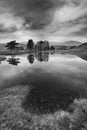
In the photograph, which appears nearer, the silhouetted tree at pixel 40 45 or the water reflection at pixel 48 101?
the water reflection at pixel 48 101

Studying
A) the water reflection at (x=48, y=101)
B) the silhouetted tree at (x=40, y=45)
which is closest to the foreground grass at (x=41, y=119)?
the water reflection at (x=48, y=101)

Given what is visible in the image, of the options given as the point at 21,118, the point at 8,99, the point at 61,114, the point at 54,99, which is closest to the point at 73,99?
the point at 54,99

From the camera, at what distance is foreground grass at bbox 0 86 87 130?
620 cm

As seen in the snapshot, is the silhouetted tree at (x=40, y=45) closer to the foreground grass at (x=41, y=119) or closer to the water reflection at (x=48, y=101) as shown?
the water reflection at (x=48, y=101)

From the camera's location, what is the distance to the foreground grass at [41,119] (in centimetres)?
620

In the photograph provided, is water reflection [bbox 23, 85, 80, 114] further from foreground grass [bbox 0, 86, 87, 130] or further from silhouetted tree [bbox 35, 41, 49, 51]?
silhouetted tree [bbox 35, 41, 49, 51]

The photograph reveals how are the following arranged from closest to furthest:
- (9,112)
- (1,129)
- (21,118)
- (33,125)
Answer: (1,129), (33,125), (21,118), (9,112)

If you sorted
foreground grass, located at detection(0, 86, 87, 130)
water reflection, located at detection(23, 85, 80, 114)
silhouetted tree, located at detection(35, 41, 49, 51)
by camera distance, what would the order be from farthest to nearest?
silhouetted tree, located at detection(35, 41, 49, 51) < water reflection, located at detection(23, 85, 80, 114) < foreground grass, located at detection(0, 86, 87, 130)

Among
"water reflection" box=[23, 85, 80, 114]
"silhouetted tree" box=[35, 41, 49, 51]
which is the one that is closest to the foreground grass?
"water reflection" box=[23, 85, 80, 114]

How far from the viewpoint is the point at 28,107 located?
8.30 metres

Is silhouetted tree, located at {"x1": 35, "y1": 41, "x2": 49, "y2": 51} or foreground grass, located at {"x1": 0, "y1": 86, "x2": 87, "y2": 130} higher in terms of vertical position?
silhouetted tree, located at {"x1": 35, "y1": 41, "x2": 49, "y2": 51}

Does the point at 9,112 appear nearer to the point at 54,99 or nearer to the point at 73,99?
the point at 54,99

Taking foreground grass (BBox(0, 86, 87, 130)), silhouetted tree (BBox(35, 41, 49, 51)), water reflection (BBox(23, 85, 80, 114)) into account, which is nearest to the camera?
foreground grass (BBox(0, 86, 87, 130))

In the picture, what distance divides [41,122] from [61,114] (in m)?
1.96
